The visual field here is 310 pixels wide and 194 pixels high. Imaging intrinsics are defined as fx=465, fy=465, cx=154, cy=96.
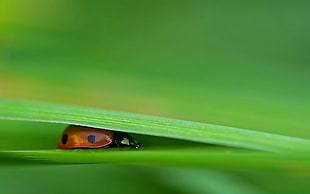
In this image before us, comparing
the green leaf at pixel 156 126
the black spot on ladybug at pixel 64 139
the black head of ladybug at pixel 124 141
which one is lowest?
the black spot on ladybug at pixel 64 139

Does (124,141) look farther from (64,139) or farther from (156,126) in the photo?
(156,126)

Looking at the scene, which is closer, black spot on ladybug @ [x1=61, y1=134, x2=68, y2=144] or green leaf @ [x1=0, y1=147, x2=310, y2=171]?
green leaf @ [x1=0, y1=147, x2=310, y2=171]

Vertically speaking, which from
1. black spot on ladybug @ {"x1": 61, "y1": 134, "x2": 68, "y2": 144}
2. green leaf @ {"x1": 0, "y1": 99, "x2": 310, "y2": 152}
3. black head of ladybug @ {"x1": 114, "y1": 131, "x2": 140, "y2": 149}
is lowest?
black spot on ladybug @ {"x1": 61, "y1": 134, "x2": 68, "y2": 144}

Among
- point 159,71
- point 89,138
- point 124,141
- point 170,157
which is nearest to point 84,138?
point 89,138

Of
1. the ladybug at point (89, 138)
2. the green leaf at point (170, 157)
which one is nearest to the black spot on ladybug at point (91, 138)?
the ladybug at point (89, 138)

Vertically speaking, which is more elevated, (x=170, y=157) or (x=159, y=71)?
(x=159, y=71)

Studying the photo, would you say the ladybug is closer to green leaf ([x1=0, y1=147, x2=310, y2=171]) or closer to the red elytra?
the red elytra

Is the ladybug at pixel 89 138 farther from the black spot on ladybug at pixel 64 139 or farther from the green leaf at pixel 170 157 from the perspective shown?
the green leaf at pixel 170 157

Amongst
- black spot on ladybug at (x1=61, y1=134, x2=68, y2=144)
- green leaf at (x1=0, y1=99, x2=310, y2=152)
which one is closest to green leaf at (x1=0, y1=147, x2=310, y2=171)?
green leaf at (x1=0, y1=99, x2=310, y2=152)
